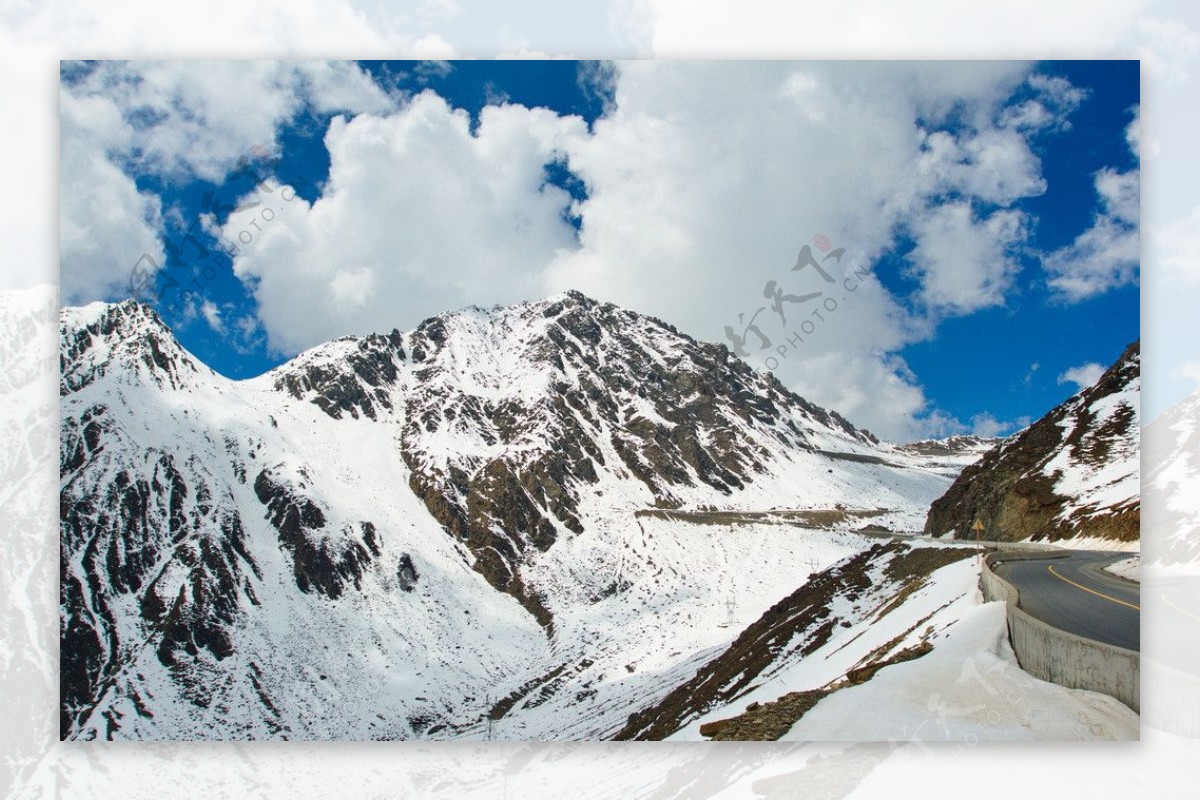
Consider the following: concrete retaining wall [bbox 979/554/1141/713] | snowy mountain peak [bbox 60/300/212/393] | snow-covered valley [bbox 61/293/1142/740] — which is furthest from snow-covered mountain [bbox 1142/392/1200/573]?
snowy mountain peak [bbox 60/300/212/393]

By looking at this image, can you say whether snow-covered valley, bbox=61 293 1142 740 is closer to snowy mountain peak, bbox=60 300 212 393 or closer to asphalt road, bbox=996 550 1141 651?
snowy mountain peak, bbox=60 300 212 393

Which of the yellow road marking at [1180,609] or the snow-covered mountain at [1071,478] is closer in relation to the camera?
the yellow road marking at [1180,609]

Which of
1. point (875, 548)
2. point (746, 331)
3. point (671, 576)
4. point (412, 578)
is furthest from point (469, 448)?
point (746, 331)

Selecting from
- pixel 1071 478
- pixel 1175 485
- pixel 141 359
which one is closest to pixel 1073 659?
pixel 1175 485

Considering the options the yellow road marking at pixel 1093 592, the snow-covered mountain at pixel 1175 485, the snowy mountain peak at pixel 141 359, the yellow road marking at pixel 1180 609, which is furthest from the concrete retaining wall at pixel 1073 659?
the snowy mountain peak at pixel 141 359

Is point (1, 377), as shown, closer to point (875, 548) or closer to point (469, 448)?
point (875, 548)

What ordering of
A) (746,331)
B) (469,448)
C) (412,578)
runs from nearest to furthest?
(746,331), (412,578), (469,448)

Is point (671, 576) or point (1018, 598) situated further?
point (671, 576)

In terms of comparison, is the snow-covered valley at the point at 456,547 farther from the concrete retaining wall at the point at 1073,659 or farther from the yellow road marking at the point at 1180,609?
the yellow road marking at the point at 1180,609
